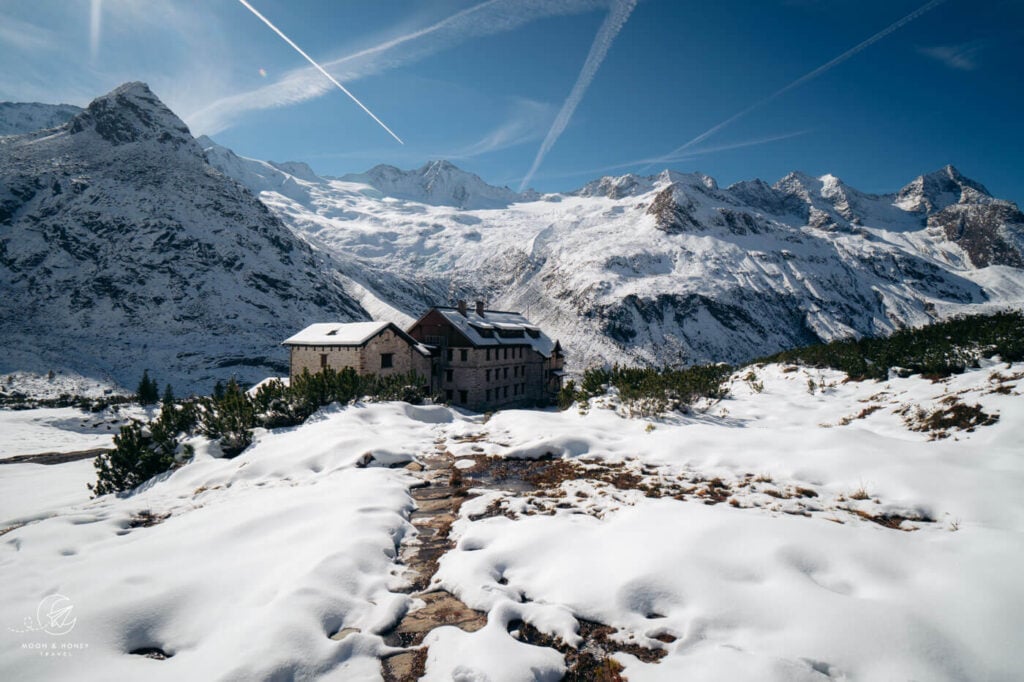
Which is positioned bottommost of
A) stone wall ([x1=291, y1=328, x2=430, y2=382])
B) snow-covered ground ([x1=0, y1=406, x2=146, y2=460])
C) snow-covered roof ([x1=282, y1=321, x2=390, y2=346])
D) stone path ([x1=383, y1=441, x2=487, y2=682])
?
snow-covered ground ([x1=0, y1=406, x2=146, y2=460])

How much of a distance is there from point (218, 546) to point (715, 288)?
120 m

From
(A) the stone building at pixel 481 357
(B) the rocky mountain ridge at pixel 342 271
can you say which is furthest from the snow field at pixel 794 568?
(B) the rocky mountain ridge at pixel 342 271

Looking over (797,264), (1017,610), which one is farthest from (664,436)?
(797,264)

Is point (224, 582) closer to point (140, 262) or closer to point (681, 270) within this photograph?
point (140, 262)

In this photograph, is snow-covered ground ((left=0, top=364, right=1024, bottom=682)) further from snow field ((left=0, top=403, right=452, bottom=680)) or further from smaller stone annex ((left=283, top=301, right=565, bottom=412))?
smaller stone annex ((left=283, top=301, right=565, bottom=412))

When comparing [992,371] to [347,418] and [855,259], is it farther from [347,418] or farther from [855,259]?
[855,259]

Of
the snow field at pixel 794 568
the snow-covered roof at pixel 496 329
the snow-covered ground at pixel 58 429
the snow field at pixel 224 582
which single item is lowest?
the snow-covered ground at pixel 58 429

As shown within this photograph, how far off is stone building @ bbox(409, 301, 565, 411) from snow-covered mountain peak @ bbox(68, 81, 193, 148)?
112m

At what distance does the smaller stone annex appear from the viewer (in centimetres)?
3198

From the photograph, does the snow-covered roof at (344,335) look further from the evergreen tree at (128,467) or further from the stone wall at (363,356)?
the evergreen tree at (128,467)

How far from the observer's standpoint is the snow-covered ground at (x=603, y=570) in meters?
3.90

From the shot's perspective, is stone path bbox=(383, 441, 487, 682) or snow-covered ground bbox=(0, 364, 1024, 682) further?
stone path bbox=(383, 441, 487, 682)

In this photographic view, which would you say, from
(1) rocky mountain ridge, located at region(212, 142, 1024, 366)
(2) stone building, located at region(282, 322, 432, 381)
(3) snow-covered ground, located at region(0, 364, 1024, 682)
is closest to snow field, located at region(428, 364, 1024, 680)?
(3) snow-covered ground, located at region(0, 364, 1024, 682)

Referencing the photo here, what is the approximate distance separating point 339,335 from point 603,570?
102 ft
